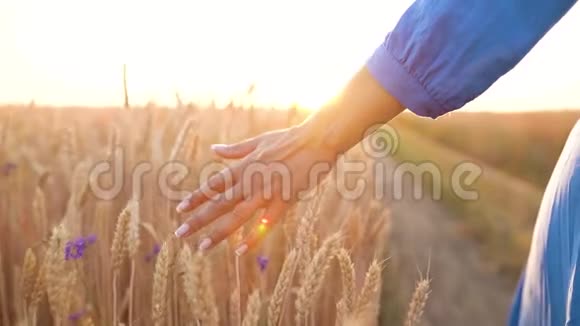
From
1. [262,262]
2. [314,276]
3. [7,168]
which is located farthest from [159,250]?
[7,168]

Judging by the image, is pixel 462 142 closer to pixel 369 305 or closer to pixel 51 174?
pixel 51 174

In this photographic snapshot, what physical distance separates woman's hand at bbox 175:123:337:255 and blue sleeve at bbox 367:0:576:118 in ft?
0.30

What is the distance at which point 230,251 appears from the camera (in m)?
1.23

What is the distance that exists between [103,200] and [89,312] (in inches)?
12.0

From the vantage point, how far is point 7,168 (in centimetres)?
171

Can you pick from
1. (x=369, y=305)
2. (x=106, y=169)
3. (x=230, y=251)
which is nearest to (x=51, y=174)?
(x=106, y=169)

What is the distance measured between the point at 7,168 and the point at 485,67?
1496mm

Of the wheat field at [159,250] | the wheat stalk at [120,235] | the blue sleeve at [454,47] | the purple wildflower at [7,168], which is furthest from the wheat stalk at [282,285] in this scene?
the purple wildflower at [7,168]

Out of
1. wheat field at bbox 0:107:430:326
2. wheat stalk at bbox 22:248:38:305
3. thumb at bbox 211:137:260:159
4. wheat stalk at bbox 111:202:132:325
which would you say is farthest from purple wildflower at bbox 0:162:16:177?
thumb at bbox 211:137:260:159

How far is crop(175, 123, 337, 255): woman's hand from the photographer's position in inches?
22.5

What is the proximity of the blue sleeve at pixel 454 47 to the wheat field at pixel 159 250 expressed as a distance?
1.69ft

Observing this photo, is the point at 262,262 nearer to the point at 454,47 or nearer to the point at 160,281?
the point at 160,281

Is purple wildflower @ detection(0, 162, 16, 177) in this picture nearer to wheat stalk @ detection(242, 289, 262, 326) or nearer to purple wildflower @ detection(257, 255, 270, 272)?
purple wildflower @ detection(257, 255, 270, 272)

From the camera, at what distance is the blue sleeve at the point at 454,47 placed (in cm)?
46
